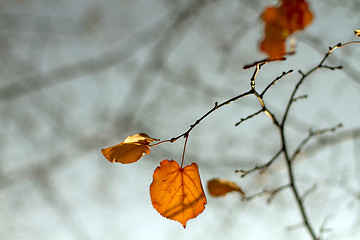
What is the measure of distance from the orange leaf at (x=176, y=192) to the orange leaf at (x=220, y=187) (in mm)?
201

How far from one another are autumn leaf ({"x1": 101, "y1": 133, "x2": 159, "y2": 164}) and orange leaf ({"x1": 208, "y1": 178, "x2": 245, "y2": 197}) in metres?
0.35

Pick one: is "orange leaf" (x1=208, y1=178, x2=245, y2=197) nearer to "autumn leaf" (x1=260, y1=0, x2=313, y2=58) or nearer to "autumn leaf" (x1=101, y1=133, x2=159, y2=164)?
"autumn leaf" (x1=101, y1=133, x2=159, y2=164)

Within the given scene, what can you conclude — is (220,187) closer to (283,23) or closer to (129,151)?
(129,151)

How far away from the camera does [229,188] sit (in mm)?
1042

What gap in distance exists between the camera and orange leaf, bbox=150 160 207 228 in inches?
32.6

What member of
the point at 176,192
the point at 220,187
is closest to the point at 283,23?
the point at 220,187

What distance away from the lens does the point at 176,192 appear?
0.86 m

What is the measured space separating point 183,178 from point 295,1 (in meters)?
1.02

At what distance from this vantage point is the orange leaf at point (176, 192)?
2.72 feet

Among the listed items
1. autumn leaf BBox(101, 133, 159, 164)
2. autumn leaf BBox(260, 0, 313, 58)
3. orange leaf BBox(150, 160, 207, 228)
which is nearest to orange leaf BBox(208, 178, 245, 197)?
orange leaf BBox(150, 160, 207, 228)

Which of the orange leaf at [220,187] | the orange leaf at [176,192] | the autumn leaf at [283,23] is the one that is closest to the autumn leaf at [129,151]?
the orange leaf at [176,192]

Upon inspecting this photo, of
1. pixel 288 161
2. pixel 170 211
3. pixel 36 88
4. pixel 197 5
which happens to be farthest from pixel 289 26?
pixel 36 88

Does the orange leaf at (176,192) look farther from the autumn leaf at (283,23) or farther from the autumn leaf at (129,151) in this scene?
the autumn leaf at (283,23)

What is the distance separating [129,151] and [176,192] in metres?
0.19
